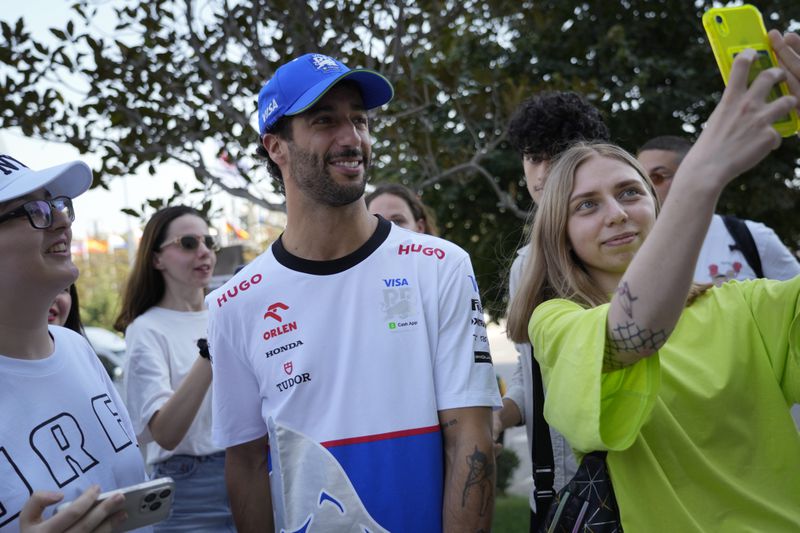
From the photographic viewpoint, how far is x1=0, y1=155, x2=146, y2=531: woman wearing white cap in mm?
2043

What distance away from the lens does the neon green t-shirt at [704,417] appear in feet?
6.22

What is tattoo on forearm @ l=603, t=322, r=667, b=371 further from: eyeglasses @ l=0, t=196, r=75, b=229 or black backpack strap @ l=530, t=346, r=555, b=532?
eyeglasses @ l=0, t=196, r=75, b=229

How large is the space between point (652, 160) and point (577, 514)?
2.80 meters

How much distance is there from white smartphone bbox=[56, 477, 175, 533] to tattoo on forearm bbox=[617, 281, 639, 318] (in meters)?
1.28

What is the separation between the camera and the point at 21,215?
2.23 meters

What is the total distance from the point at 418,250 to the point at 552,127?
49.6 inches

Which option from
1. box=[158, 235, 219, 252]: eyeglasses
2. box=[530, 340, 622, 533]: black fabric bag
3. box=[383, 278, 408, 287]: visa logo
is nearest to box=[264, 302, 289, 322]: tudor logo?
box=[383, 278, 408, 287]: visa logo

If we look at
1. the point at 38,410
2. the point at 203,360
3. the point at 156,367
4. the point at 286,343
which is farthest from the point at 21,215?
the point at 156,367

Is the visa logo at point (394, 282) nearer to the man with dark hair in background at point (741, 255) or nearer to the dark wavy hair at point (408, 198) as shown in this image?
the man with dark hair in background at point (741, 255)

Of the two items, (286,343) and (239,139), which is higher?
(239,139)

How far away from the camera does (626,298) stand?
1739 mm

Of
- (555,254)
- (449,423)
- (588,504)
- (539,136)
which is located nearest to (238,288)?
(449,423)

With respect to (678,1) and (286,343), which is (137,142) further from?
(678,1)

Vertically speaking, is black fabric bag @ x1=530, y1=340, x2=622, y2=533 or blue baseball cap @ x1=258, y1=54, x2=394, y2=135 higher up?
blue baseball cap @ x1=258, y1=54, x2=394, y2=135
